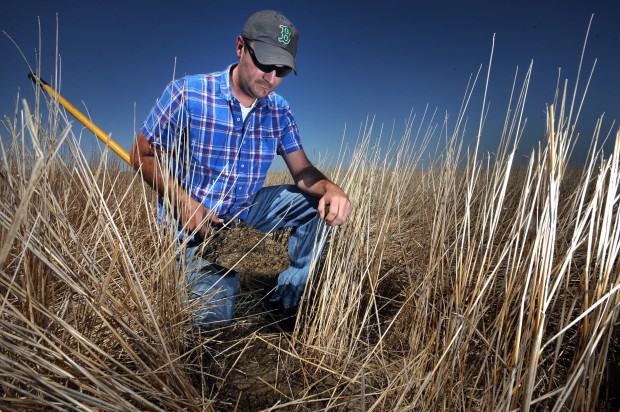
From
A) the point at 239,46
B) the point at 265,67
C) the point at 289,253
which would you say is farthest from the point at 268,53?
the point at 289,253

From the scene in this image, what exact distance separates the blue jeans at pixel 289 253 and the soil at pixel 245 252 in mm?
56

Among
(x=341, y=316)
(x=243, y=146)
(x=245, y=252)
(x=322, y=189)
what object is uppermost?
(x=243, y=146)

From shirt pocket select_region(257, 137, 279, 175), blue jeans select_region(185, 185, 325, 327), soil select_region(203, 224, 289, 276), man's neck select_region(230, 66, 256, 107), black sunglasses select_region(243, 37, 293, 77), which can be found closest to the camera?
soil select_region(203, 224, 289, 276)

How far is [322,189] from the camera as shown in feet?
4.42

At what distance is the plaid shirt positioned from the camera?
4.72 feet

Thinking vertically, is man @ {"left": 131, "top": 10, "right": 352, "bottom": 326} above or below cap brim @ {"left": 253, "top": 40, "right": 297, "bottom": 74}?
below

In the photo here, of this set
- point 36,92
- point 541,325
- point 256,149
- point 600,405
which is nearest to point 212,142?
point 256,149

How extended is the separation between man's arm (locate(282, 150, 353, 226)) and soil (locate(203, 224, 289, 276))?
24 centimetres

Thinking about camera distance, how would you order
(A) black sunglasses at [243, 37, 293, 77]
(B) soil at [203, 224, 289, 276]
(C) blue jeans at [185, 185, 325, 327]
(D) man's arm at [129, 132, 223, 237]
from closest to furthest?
1. (D) man's arm at [129, 132, 223, 237]
2. (B) soil at [203, 224, 289, 276]
3. (C) blue jeans at [185, 185, 325, 327]
4. (A) black sunglasses at [243, 37, 293, 77]

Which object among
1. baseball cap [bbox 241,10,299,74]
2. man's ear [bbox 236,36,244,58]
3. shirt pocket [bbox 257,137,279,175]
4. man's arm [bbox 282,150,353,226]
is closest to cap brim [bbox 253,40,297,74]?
baseball cap [bbox 241,10,299,74]

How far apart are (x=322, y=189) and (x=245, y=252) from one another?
1.29 ft

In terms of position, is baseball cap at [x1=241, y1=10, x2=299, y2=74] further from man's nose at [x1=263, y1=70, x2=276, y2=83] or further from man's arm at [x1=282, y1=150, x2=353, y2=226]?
man's arm at [x1=282, y1=150, x2=353, y2=226]

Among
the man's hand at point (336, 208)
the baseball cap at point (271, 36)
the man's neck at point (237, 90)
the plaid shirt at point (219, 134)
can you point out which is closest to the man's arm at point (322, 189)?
the man's hand at point (336, 208)

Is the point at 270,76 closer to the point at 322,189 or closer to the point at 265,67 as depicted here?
the point at 265,67
